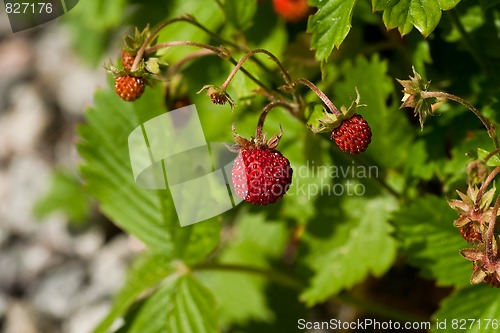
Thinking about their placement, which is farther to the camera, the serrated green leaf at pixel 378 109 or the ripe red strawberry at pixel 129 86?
the serrated green leaf at pixel 378 109

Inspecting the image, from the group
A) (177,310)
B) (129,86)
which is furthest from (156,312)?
(129,86)

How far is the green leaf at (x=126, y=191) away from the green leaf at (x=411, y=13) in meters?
0.74

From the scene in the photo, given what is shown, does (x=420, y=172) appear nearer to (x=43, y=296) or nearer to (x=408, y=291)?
(x=408, y=291)

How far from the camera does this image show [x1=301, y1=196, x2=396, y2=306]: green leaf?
195 cm

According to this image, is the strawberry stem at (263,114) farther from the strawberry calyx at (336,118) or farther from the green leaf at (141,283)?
the green leaf at (141,283)

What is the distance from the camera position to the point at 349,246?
6.61 feet

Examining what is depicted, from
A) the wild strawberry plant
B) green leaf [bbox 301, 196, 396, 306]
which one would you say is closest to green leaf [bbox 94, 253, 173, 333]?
the wild strawberry plant

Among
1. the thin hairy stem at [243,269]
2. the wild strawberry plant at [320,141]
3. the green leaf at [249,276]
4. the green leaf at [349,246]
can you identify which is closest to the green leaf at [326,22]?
the wild strawberry plant at [320,141]

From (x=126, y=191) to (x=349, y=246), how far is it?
65 centimetres

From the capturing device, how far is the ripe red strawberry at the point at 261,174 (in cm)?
134

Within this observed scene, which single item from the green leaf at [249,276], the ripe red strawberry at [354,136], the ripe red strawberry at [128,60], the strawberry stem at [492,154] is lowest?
the green leaf at [249,276]

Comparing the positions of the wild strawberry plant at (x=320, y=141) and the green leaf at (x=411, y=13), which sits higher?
the green leaf at (x=411, y=13)

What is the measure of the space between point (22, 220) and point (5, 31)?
1.27 meters

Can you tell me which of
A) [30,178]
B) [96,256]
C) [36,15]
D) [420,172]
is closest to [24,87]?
[30,178]
